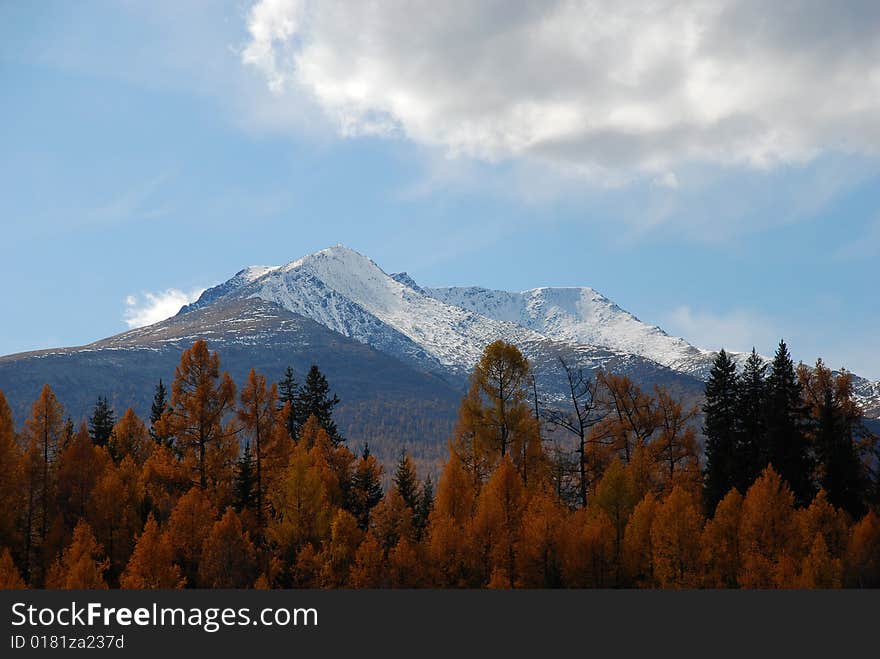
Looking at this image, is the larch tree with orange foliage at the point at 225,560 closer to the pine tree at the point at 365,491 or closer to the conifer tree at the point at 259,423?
the conifer tree at the point at 259,423

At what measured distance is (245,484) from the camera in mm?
58500

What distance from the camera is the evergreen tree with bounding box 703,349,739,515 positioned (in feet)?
201

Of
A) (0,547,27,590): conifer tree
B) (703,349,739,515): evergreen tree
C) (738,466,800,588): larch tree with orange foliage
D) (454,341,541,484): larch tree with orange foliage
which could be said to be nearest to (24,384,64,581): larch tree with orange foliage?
(0,547,27,590): conifer tree

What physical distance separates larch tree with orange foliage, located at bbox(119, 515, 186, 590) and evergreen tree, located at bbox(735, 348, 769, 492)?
3867 centimetres

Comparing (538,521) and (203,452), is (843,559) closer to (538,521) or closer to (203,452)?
(538,521)

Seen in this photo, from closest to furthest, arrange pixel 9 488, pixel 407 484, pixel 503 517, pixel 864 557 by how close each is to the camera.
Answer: pixel 864 557
pixel 9 488
pixel 503 517
pixel 407 484

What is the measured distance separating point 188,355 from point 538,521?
2495 centimetres

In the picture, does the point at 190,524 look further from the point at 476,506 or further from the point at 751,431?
the point at 751,431

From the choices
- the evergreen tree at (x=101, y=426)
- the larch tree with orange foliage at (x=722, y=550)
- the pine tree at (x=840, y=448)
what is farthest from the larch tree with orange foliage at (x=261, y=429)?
the pine tree at (x=840, y=448)

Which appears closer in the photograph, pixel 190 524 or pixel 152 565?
pixel 152 565

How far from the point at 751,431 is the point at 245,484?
36166mm

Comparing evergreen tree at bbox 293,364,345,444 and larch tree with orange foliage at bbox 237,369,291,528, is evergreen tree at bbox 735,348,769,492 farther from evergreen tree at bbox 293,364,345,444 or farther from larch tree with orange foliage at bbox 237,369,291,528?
evergreen tree at bbox 293,364,345,444

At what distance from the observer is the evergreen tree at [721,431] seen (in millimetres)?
61281

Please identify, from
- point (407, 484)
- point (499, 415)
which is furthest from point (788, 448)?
point (407, 484)
